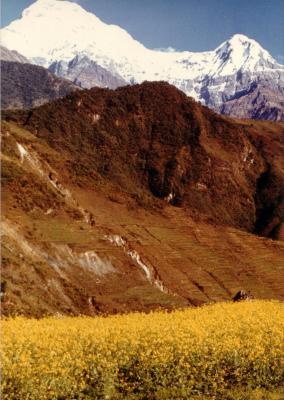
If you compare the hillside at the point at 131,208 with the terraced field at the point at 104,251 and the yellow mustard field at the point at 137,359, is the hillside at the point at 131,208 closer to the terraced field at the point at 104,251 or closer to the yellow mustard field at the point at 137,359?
the terraced field at the point at 104,251

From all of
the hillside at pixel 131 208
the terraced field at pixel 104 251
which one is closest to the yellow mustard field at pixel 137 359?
the terraced field at pixel 104 251

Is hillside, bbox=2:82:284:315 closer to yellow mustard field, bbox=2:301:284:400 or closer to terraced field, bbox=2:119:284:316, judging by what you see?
terraced field, bbox=2:119:284:316

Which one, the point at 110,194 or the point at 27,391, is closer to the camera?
the point at 27,391

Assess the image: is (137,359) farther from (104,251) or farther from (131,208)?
(131,208)

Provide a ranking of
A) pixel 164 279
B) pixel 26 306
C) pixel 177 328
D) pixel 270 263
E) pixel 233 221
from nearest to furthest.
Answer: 1. pixel 177 328
2. pixel 26 306
3. pixel 164 279
4. pixel 270 263
5. pixel 233 221

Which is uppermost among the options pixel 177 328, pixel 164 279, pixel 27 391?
pixel 177 328

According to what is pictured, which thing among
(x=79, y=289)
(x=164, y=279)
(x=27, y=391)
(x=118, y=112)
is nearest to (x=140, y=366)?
(x=27, y=391)

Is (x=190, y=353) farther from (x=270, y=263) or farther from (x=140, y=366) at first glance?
(x=270, y=263)

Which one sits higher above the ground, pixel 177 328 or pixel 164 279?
pixel 177 328
